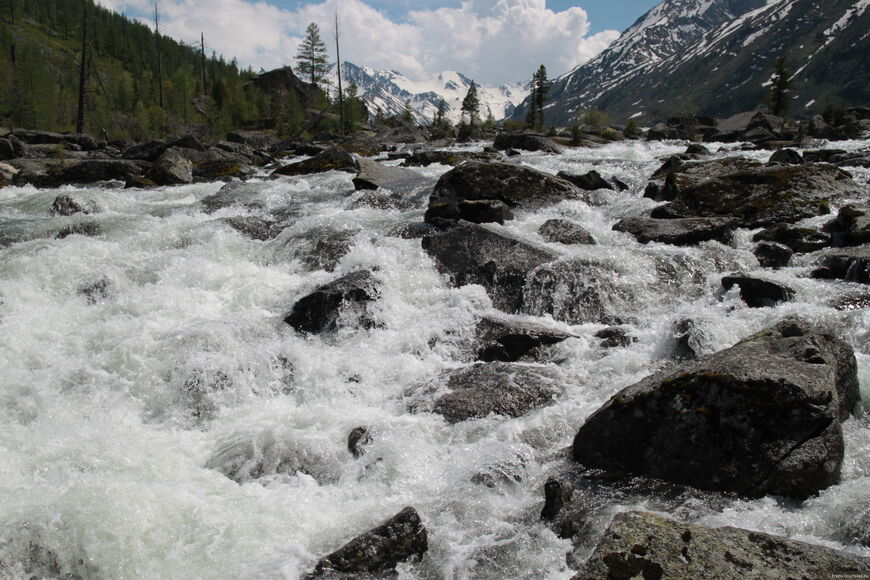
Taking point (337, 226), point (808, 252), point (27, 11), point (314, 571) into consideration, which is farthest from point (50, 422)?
point (27, 11)

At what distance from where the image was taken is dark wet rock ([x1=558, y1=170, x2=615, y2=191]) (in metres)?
19.1

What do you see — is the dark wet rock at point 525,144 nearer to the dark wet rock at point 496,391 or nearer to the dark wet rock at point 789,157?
the dark wet rock at point 789,157

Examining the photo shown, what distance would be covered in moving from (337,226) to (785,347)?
37.6 ft

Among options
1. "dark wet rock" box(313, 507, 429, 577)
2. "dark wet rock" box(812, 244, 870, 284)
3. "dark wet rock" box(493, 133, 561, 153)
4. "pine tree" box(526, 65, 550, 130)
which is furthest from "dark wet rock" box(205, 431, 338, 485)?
"pine tree" box(526, 65, 550, 130)

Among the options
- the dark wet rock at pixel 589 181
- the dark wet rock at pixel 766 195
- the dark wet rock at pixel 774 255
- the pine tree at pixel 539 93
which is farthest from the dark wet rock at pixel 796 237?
the pine tree at pixel 539 93

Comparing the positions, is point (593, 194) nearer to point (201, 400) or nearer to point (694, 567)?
point (201, 400)

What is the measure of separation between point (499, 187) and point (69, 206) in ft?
45.6

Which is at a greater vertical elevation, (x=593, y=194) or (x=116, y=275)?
(x=593, y=194)

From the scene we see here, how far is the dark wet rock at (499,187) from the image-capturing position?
54.5ft

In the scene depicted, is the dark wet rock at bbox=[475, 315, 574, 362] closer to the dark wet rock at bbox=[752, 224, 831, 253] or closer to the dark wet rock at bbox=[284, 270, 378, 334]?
the dark wet rock at bbox=[284, 270, 378, 334]

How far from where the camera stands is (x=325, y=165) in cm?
2584

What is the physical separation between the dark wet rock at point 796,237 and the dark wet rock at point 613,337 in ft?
20.2

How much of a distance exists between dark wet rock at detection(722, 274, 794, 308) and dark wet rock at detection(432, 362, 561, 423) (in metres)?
4.64

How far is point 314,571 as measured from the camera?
5008 millimetres
